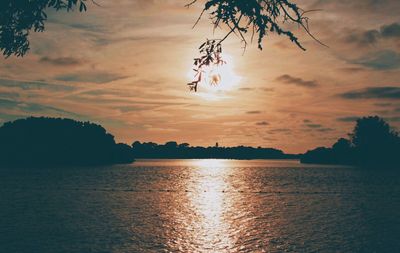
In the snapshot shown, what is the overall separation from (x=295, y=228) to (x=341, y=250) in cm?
1053

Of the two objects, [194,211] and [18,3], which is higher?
[18,3]

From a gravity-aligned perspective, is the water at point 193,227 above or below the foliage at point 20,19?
below

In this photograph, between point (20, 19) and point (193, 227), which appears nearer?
point (20, 19)

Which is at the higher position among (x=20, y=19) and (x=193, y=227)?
(x=20, y=19)

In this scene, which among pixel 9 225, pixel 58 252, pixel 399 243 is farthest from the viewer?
pixel 9 225

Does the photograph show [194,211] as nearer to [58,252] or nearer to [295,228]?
[295,228]

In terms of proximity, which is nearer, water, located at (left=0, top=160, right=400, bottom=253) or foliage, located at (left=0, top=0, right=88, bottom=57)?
foliage, located at (left=0, top=0, right=88, bottom=57)

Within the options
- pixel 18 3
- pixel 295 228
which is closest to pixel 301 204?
pixel 295 228

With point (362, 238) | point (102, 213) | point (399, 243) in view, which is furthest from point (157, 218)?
point (399, 243)

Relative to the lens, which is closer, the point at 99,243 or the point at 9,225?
the point at 99,243

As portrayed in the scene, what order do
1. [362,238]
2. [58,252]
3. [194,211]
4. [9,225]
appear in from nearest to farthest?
[58,252] → [362,238] → [9,225] → [194,211]

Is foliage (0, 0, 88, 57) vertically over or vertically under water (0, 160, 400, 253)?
over

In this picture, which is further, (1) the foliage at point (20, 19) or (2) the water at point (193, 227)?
(2) the water at point (193, 227)

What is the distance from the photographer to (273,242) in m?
37.4
